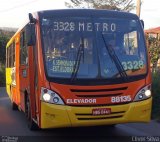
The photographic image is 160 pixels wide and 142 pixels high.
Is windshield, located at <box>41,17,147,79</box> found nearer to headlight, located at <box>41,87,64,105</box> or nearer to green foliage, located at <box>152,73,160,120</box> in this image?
headlight, located at <box>41,87,64,105</box>

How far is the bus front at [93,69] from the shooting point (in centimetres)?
1002

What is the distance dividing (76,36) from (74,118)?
6.15 ft

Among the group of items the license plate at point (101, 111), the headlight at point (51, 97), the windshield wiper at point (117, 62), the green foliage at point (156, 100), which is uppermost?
the windshield wiper at point (117, 62)

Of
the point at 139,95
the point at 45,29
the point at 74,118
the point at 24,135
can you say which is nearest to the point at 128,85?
the point at 139,95

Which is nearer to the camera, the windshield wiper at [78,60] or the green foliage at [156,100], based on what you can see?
the windshield wiper at [78,60]

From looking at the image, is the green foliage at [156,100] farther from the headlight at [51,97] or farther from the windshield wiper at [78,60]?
the headlight at [51,97]

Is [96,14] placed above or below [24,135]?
above

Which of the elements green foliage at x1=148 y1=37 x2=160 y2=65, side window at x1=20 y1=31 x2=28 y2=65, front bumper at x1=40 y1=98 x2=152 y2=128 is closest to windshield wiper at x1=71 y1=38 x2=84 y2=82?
front bumper at x1=40 y1=98 x2=152 y2=128

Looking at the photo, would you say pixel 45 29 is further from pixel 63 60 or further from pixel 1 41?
pixel 1 41

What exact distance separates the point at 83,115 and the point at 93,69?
1.04m

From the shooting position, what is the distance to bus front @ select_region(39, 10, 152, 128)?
10023 mm

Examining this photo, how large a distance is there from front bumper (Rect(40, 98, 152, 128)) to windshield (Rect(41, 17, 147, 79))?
0.68 metres

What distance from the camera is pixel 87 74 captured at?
10242mm

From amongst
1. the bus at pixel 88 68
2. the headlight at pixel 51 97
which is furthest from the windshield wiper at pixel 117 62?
the headlight at pixel 51 97
